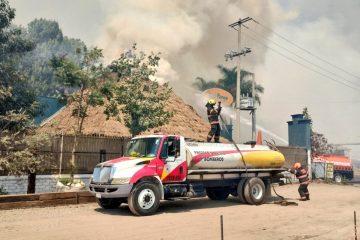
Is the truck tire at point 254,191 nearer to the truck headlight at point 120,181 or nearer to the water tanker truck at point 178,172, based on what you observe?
the water tanker truck at point 178,172

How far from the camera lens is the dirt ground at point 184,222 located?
8.85 metres

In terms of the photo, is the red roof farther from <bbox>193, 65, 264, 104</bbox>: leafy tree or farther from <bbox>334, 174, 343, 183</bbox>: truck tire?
<bbox>193, 65, 264, 104</bbox>: leafy tree

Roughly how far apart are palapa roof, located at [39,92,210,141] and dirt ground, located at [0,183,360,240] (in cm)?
1734

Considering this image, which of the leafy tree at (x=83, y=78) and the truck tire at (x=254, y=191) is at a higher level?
the leafy tree at (x=83, y=78)

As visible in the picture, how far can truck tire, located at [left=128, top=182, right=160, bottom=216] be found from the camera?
37.0ft

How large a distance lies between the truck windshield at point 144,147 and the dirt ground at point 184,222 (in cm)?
197

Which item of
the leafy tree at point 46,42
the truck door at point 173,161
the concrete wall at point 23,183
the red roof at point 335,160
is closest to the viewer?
the truck door at point 173,161

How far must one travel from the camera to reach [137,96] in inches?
783

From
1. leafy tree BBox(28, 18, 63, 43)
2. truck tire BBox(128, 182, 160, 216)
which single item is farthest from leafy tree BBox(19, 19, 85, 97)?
truck tire BBox(128, 182, 160, 216)

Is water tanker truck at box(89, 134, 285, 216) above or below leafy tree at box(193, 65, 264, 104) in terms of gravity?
below

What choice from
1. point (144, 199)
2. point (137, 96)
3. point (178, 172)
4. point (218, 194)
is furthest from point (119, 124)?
point (144, 199)

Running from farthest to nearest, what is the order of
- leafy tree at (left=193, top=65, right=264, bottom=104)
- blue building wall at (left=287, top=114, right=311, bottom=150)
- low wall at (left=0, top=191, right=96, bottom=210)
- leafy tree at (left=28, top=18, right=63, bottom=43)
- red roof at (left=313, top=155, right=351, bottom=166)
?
leafy tree at (left=28, top=18, right=63, bottom=43), leafy tree at (left=193, top=65, right=264, bottom=104), red roof at (left=313, top=155, right=351, bottom=166), blue building wall at (left=287, top=114, right=311, bottom=150), low wall at (left=0, top=191, right=96, bottom=210)

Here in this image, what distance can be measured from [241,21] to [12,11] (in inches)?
735

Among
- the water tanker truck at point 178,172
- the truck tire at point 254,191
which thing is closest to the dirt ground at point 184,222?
the truck tire at point 254,191
